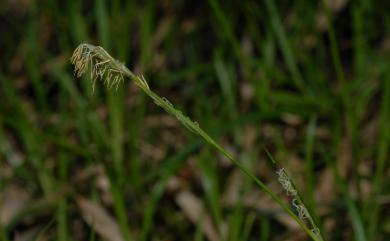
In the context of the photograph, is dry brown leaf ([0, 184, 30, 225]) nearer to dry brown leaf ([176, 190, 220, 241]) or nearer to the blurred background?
the blurred background

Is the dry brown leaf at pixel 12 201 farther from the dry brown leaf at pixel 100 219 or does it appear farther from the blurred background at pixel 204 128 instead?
the dry brown leaf at pixel 100 219

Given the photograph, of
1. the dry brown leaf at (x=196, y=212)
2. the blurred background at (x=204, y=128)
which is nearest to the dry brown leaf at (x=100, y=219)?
the blurred background at (x=204, y=128)

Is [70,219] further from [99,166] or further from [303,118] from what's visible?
[303,118]

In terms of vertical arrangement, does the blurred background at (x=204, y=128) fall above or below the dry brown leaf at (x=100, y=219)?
above

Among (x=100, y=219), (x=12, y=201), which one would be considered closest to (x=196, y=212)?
(x=100, y=219)

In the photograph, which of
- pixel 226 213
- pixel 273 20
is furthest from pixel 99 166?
pixel 273 20

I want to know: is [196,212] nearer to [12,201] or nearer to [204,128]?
[204,128]

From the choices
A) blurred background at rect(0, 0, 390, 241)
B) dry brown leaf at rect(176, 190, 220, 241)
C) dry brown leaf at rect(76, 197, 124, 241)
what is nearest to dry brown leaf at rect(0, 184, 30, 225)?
blurred background at rect(0, 0, 390, 241)
